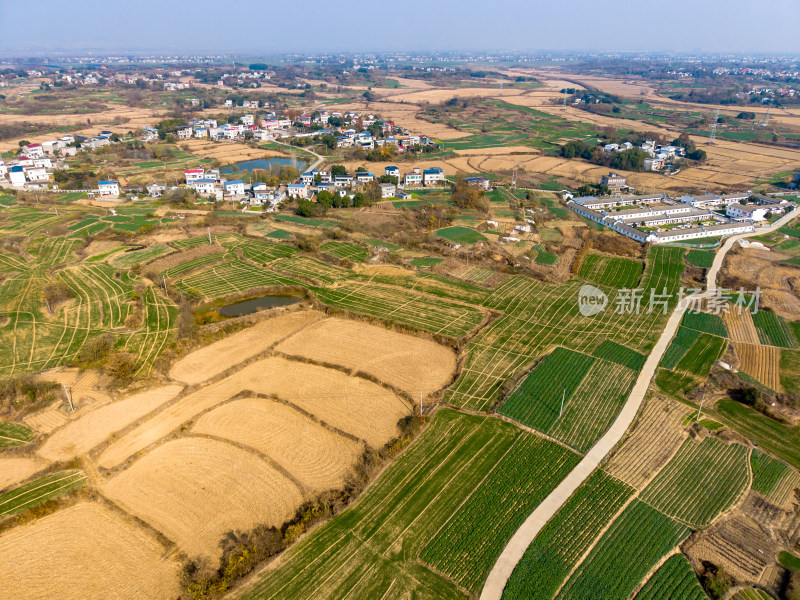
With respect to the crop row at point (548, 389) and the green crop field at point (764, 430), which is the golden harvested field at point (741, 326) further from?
the crop row at point (548, 389)

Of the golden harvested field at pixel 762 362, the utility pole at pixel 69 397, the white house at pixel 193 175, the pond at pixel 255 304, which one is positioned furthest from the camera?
the white house at pixel 193 175

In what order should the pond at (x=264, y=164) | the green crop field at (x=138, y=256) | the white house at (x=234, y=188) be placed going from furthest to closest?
the pond at (x=264, y=164) → the white house at (x=234, y=188) → the green crop field at (x=138, y=256)

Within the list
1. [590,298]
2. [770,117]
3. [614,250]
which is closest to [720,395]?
[590,298]

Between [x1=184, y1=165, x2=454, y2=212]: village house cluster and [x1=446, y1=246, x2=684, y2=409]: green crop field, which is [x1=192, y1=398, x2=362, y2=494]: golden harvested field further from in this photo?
[x1=184, y1=165, x2=454, y2=212]: village house cluster

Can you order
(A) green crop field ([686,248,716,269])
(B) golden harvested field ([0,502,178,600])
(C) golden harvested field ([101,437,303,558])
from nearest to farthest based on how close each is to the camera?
(B) golden harvested field ([0,502,178,600])
(C) golden harvested field ([101,437,303,558])
(A) green crop field ([686,248,716,269])

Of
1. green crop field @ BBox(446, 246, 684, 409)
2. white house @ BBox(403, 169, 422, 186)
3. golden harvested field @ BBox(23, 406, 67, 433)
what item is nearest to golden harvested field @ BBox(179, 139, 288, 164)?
white house @ BBox(403, 169, 422, 186)

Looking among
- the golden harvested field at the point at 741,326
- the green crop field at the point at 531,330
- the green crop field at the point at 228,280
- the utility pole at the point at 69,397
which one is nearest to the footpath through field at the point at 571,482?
the green crop field at the point at 531,330
